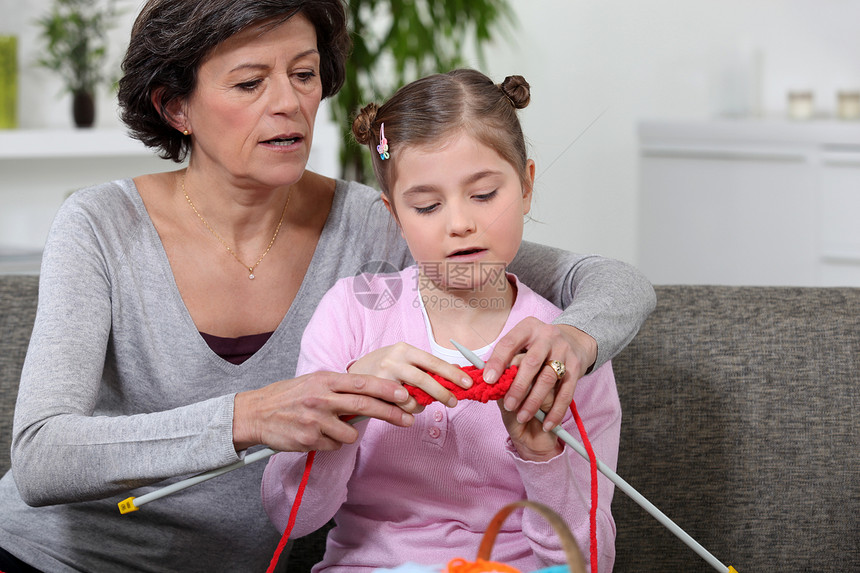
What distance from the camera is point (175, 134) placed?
60.6 inches

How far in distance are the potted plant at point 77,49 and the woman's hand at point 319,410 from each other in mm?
1997

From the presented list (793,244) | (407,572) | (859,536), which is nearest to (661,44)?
(793,244)

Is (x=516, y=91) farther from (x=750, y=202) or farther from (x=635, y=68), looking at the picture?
(x=635, y=68)

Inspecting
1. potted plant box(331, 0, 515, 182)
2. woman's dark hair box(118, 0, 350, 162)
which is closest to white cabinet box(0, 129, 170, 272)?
potted plant box(331, 0, 515, 182)

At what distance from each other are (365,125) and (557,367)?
468mm

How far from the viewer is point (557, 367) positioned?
1019 millimetres

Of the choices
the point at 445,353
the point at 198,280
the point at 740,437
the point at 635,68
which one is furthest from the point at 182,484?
the point at 635,68

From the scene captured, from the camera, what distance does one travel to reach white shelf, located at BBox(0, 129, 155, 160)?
8.39 feet

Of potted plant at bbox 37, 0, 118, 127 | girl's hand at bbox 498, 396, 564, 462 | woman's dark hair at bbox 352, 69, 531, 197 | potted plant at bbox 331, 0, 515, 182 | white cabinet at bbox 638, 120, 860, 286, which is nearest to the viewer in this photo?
girl's hand at bbox 498, 396, 564, 462

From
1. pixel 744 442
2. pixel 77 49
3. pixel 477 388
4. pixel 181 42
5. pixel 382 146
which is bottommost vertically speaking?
pixel 744 442

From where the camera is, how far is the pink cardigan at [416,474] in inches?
46.7

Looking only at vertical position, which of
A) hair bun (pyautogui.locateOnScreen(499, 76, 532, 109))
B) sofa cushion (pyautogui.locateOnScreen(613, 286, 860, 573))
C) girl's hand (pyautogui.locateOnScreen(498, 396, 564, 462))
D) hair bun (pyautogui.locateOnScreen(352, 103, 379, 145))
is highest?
hair bun (pyautogui.locateOnScreen(499, 76, 532, 109))

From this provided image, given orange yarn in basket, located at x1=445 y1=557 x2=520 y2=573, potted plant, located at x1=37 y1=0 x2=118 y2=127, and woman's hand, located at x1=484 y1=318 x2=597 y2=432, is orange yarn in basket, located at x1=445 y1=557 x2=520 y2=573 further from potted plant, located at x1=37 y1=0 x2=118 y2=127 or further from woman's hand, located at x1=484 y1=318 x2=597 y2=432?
potted plant, located at x1=37 y1=0 x2=118 y2=127

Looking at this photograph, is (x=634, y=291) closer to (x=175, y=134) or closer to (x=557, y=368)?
(x=557, y=368)
